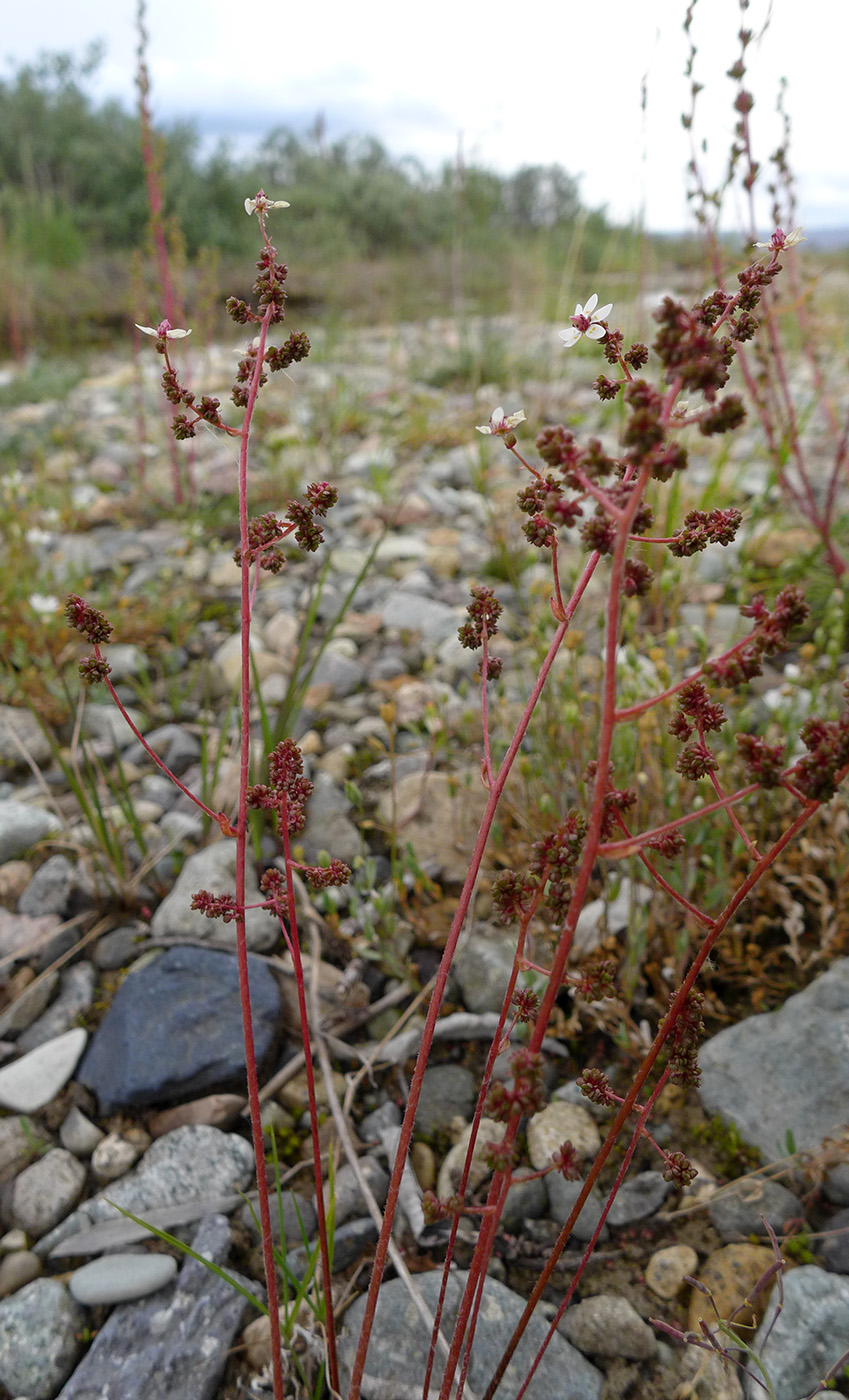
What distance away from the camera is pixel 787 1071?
181cm

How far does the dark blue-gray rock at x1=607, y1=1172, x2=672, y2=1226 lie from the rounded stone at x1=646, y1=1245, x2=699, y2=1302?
0.23 feet

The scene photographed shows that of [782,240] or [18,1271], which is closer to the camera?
[782,240]

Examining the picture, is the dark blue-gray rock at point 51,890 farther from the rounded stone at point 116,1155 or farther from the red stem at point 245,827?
the red stem at point 245,827

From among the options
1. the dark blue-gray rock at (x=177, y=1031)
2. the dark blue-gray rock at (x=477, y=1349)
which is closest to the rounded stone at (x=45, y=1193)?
the dark blue-gray rock at (x=177, y=1031)

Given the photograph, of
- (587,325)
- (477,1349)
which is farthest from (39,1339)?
(587,325)

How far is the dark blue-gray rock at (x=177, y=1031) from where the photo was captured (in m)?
1.89

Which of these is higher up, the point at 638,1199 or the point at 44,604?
the point at 44,604

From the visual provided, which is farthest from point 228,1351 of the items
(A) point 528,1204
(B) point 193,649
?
(B) point 193,649

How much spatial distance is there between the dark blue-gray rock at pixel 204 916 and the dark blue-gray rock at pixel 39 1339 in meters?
0.79

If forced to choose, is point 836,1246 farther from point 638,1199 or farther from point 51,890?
point 51,890

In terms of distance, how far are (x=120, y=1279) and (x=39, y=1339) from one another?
0.15 m

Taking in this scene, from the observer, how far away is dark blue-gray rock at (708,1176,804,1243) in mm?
1650

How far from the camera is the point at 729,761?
7.45 feet

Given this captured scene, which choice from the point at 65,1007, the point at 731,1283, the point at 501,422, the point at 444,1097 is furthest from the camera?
the point at 65,1007
